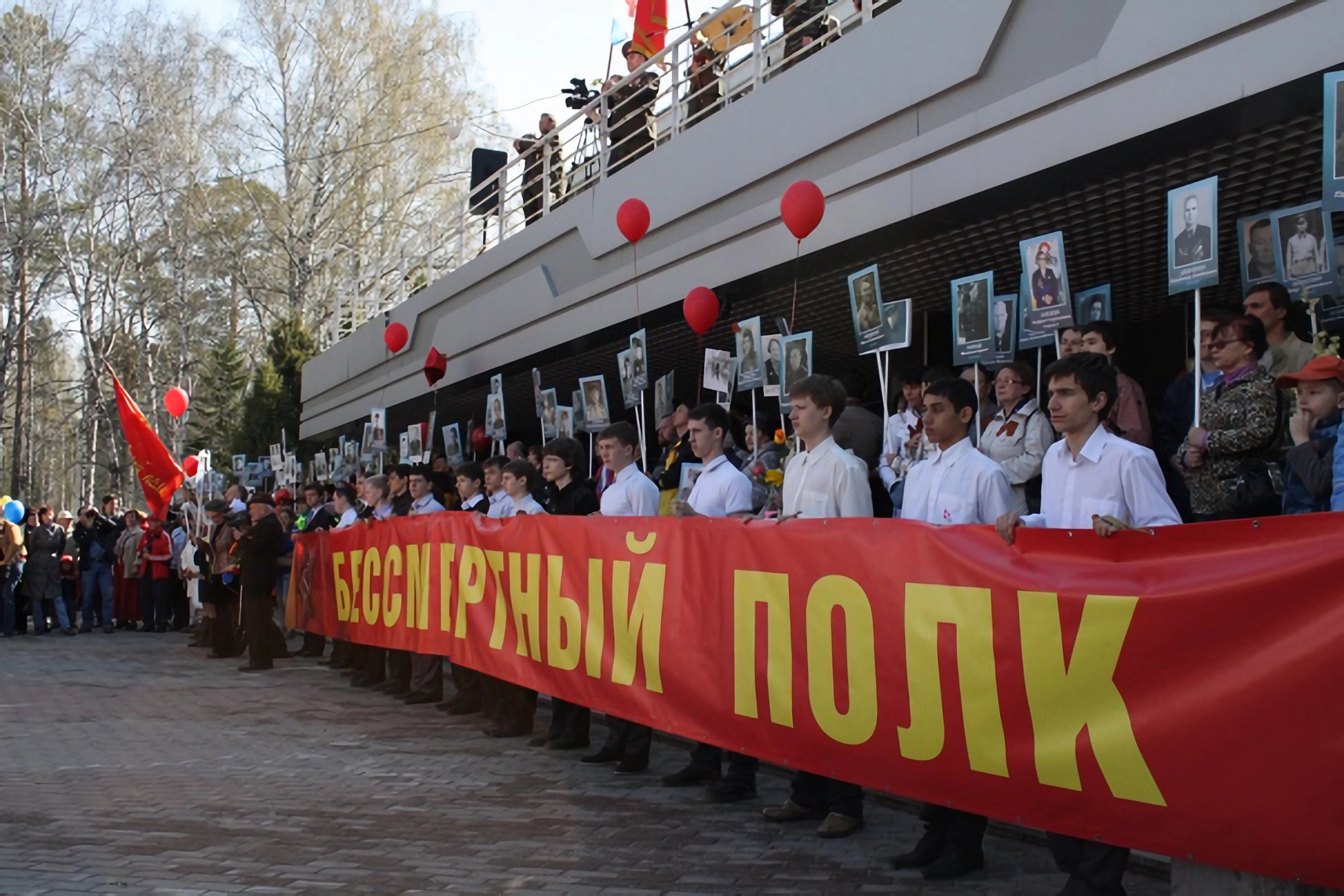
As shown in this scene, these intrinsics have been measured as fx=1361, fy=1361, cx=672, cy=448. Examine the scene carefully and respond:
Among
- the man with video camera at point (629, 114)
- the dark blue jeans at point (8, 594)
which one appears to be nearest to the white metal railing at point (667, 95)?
the man with video camera at point (629, 114)

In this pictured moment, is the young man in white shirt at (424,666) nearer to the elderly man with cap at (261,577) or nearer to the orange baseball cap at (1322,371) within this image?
the elderly man with cap at (261,577)

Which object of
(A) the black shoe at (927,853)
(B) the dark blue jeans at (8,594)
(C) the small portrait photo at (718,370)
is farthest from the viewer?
(B) the dark blue jeans at (8,594)

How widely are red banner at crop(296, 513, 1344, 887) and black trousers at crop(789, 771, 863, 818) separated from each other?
49 centimetres

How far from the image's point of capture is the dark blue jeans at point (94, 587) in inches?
862

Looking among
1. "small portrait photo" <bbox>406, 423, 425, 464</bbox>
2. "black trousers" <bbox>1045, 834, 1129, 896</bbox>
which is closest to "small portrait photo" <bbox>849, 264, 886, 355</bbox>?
"black trousers" <bbox>1045, 834, 1129, 896</bbox>

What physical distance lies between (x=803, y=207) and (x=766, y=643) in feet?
14.8

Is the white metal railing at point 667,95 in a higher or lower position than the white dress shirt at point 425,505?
higher

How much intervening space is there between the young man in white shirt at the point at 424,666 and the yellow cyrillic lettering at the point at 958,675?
639 centimetres

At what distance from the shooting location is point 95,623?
23.2m

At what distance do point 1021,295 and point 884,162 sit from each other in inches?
96.4

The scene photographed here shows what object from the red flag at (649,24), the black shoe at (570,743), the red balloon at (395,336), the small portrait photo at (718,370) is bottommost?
the black shoe at (570,743)

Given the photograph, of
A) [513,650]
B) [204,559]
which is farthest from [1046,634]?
[204,559]

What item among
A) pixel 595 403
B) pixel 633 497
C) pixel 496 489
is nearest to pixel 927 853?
pixel 633 497

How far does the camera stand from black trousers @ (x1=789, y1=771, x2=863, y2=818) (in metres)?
6.38
